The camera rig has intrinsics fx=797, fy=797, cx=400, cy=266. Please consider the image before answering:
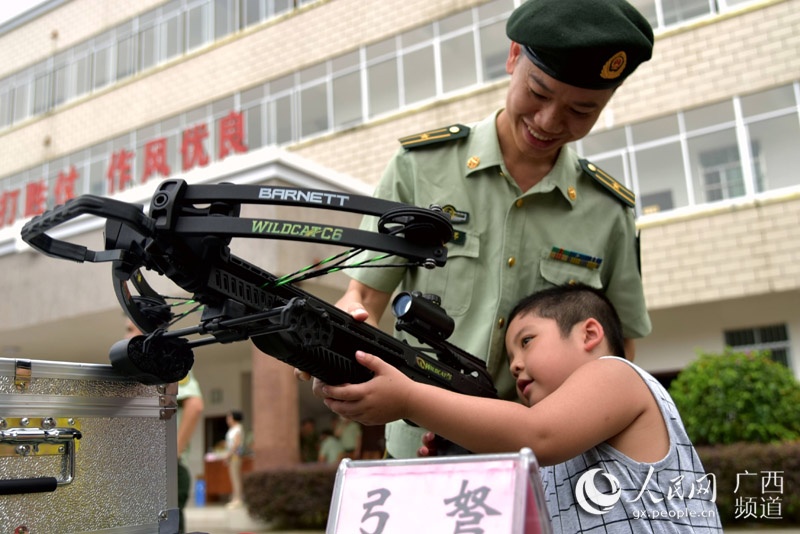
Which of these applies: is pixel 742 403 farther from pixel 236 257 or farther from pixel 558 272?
pixel 236 257

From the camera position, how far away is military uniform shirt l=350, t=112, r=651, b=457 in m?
2.25

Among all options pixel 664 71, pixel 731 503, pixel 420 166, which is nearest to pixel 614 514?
pixel 420 166

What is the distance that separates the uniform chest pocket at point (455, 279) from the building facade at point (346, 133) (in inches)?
220

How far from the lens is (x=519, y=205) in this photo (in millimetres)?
2338

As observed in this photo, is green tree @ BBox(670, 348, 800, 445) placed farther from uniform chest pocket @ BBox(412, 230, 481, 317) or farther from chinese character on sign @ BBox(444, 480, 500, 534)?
chinese character on sign @ BBox(444, 480, 500, 534)

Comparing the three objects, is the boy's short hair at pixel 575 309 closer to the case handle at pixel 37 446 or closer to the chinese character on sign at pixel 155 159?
the case handle at pixel 37 446

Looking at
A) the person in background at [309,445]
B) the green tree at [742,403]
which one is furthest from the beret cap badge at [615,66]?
the person in background at [309,445]

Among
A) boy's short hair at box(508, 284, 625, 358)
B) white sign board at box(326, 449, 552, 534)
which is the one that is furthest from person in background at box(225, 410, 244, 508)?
white sign board at box(326, 449, 552, 534)

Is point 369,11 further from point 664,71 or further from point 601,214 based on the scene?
point 601,214

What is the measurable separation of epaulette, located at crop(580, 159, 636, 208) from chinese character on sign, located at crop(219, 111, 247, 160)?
1488 cm

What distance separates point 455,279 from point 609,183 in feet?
1.98

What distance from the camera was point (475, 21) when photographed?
14828 mm

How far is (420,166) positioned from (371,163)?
13.2 metres

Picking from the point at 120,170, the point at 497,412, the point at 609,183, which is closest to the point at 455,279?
the point at 609,183
